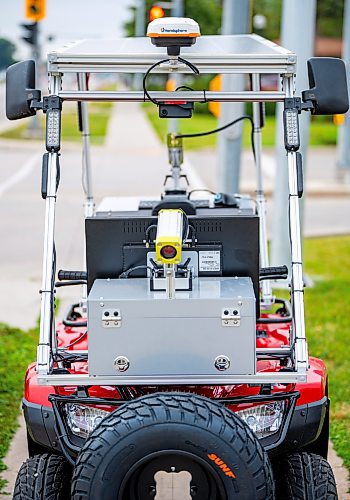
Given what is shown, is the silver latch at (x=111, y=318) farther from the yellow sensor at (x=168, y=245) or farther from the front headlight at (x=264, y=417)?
the front headlight at (x=264, y=417)

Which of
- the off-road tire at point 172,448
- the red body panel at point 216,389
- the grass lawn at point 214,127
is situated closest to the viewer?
the off-road tire at point 172,448

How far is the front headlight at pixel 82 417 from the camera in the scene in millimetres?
4340

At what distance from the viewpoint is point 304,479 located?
432cm

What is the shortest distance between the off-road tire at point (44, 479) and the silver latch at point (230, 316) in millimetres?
981

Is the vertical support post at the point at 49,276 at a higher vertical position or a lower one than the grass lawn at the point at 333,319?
lower

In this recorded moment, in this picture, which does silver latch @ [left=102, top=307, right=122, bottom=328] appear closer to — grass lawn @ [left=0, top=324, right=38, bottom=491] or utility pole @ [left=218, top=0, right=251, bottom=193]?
grass lawn @ [left=0, top=324, right=38, bottom=491]

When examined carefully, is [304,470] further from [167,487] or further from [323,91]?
[323,91]

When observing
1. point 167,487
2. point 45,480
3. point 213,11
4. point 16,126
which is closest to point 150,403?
point 45,480

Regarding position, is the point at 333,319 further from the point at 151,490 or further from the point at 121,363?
the point at 151,490

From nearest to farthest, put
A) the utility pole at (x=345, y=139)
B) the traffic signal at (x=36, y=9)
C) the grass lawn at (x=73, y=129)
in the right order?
the traffic signal at (x=36, y=9)
the utility pole at (x=345, y=139)
the grass lawn at (x=73, y=129)

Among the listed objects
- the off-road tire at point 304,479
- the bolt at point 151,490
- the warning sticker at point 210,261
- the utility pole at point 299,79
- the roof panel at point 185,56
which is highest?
the utility pole at point 299,79

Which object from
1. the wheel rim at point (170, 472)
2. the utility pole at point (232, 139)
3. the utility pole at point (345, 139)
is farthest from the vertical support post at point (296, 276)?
the utility pole at point (345, 139)

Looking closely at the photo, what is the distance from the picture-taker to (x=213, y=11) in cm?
5038

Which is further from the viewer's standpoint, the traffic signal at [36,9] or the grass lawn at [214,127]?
the grass lawn at [214,127]
